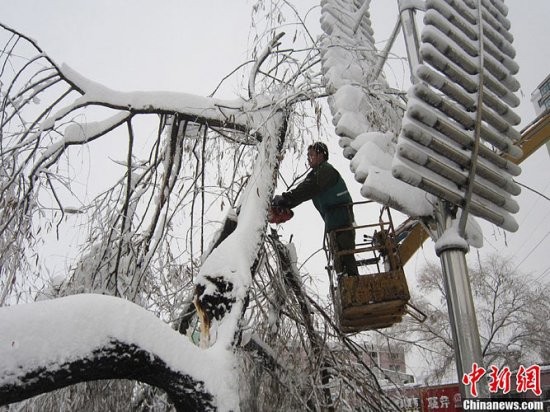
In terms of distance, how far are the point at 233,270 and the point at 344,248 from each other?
Answer: 1.58 meters

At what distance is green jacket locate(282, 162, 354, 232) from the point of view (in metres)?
3.79

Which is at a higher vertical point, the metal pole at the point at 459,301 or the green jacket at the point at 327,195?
the green jacket at the point at 327,195

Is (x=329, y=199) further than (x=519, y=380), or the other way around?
(x=329, y=199)

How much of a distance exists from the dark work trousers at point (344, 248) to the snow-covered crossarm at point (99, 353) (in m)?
1.78

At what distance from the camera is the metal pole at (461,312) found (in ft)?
8.48

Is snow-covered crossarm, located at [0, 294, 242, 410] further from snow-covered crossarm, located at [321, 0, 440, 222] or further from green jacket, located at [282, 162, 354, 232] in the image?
green jacket, located at [282, 162, 354, 232]

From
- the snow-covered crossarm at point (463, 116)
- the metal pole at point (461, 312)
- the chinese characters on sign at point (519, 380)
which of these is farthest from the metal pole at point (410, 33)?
the chinese characters on sign at point (519, 380)

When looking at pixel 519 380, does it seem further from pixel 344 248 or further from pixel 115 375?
pixel 115 375

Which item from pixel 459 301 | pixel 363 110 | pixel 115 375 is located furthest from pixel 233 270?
pixel 363 110

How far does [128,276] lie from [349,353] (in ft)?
6.28

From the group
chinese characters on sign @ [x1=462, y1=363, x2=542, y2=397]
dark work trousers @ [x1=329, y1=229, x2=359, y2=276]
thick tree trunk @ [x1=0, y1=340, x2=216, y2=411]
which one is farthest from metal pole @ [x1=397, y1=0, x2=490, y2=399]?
thick tree trunk @ [x1=0, y1=340, x2=216, y2=411]

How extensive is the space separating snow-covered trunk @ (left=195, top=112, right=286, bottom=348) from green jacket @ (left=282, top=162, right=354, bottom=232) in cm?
59

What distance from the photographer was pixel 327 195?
160 inches

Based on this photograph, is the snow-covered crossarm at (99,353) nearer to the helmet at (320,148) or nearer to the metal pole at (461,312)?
the metal pole at (461,312)
